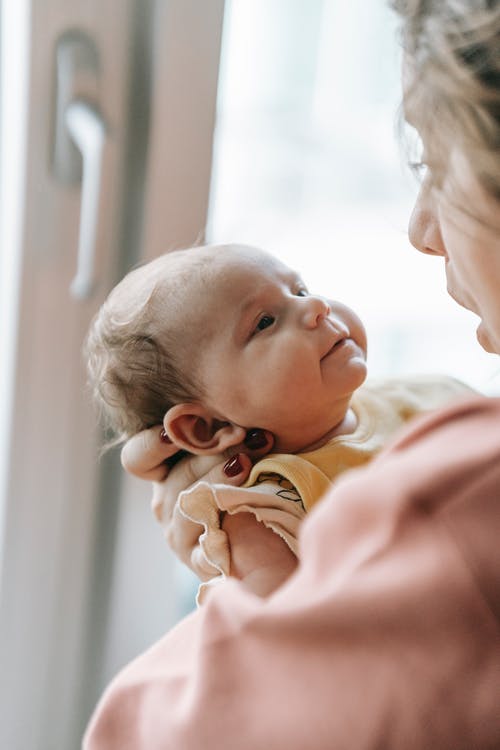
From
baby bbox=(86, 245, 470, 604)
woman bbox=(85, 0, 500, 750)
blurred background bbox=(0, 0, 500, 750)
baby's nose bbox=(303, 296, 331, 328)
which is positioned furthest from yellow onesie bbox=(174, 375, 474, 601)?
blurred background bbox=(0, 0, 500, 750)

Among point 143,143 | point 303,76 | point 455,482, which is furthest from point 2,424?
point 455,482

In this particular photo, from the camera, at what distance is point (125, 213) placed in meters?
1.28

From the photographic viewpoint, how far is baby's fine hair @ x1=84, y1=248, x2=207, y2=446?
945 millimetres

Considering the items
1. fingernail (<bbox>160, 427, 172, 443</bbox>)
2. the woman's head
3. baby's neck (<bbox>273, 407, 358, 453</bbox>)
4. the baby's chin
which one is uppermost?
the woman's head

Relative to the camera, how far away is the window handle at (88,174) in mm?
1161

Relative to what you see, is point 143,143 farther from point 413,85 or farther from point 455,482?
point 455,482

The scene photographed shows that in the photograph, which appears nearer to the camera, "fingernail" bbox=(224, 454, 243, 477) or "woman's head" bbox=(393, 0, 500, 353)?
"woman's head" bbox=(393, 0, 500, 353)

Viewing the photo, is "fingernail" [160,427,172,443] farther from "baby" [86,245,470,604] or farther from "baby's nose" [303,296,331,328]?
"baby's nose" [303,296,331,328]

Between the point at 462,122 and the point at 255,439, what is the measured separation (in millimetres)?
430

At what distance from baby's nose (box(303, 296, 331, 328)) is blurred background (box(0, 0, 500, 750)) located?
11.7 inches

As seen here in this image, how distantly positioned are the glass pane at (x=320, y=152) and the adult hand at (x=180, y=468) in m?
0.42

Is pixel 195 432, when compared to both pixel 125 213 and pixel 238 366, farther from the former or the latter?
pixel 125 213

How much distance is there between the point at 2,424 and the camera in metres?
1.26

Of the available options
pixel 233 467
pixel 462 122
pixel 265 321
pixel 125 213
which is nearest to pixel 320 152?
pixel 125 213
